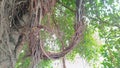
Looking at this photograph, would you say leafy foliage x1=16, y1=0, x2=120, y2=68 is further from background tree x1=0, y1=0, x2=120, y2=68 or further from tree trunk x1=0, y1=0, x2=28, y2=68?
tree trunk x1=0, y1=0, x2=28, y2=68

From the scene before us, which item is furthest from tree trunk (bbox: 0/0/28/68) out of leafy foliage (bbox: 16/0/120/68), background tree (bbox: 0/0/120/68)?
leafy foliage (bbox: 16/0/120/68)

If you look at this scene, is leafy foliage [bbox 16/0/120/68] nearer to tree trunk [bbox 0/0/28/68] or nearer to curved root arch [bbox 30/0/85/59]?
curved root arch [bbox 30/0/85/59]

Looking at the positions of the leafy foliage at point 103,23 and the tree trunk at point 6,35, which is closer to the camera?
the tree trunk at point 6,35

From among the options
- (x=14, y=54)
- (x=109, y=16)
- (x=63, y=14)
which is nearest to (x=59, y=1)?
(x=63, y=14)

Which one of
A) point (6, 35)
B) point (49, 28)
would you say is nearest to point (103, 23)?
point (49, 28)

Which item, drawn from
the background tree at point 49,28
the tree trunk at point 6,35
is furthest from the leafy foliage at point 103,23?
the tree trunk at point 6,35

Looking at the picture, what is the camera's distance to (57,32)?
140cm

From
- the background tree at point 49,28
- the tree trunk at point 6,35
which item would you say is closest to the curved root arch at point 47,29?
the background tree at point 49,28

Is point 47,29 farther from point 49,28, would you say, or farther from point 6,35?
point 6,35

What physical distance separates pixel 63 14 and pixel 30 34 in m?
0.49

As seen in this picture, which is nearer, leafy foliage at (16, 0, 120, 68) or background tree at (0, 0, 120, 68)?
background tree at (0, 0, 120, 68)

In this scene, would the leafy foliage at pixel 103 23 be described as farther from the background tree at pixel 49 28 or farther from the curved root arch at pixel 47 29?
the curved root arch at pixel 47 29

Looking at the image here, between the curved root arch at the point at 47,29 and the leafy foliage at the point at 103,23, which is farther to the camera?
the leafy foliage at the point at 103,23

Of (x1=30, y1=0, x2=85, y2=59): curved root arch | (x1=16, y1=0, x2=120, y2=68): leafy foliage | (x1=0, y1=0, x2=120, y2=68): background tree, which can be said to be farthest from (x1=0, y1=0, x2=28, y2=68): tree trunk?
(x1=16, y1=0, x2=120, y2=68): leafy foliage
